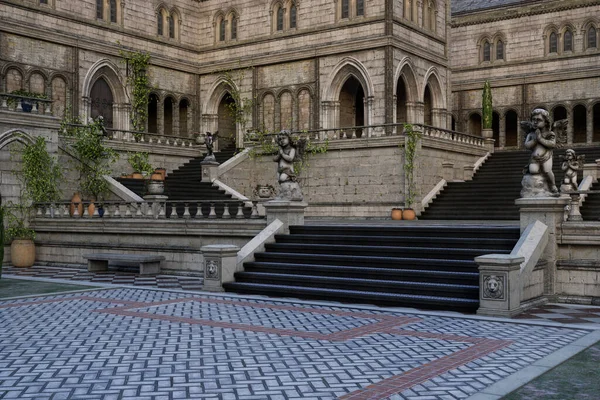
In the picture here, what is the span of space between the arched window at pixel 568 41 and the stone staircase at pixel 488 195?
1217 cm

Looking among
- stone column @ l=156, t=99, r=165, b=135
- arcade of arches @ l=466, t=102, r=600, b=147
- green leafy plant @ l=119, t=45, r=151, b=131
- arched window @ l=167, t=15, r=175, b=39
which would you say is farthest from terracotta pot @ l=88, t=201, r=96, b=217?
arcade of arches @ l=466, t=102, r=600, b=147

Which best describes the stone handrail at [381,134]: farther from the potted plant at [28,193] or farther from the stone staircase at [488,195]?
the potted plant at [28,193]

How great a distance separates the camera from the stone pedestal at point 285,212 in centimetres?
1883

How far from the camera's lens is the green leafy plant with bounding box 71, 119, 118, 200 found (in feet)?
93.2

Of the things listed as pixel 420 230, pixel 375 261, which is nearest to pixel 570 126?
pixel 420 230

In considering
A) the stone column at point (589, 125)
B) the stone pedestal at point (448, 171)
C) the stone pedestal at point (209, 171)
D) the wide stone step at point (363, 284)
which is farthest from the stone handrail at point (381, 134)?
the wide stone step at point (363, 284)

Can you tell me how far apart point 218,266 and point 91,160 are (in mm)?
14928

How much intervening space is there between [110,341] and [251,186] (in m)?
23.3

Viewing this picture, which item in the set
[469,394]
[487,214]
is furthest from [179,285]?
[487,214]

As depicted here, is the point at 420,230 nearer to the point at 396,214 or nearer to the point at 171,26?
the point at 396,214

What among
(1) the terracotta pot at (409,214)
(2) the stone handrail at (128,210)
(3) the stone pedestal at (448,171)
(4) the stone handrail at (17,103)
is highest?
(4) the stone handrail at (17,103)

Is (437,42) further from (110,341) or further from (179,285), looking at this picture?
(110,341)

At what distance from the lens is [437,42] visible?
3894 cm

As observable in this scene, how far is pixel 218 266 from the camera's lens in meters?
16.5
